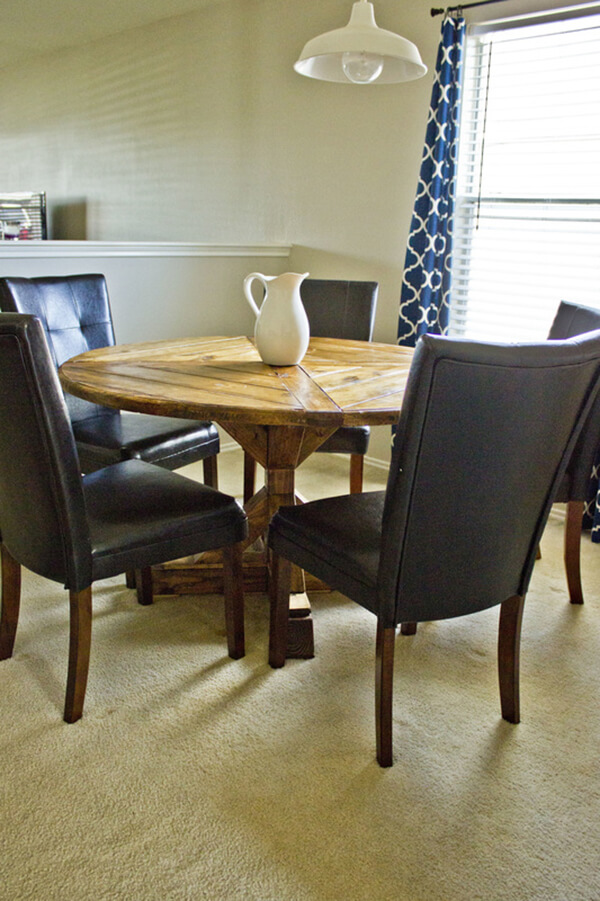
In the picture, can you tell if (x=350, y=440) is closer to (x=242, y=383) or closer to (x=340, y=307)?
(x=340, y=307)

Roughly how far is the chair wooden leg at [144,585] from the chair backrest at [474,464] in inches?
37.8

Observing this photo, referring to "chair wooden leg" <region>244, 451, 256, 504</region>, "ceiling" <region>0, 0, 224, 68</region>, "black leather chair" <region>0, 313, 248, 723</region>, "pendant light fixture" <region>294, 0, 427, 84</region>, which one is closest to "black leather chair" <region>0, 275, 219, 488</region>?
"chair wooden leg" <region>244, 451, 256, 504</region>

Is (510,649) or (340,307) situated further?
(340,307)

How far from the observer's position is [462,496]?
1.38 meters

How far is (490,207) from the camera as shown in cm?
314

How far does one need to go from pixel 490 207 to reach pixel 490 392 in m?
2.14

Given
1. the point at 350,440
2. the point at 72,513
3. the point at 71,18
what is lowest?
the point at 350,440

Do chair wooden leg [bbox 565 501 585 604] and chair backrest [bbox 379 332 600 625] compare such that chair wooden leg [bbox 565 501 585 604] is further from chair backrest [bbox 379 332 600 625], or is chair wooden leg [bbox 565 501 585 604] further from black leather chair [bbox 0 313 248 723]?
black leather chair [bbox 0 313 248 723]

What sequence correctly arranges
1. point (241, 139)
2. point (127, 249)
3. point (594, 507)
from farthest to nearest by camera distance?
point (241, 139), point (127, 249), point (594, 507)

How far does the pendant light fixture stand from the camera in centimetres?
184

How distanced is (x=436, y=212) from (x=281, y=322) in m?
1.44

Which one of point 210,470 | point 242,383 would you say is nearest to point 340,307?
point 210,470

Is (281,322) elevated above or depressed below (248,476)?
above

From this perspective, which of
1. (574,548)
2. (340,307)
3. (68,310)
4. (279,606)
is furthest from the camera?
(340,307)
